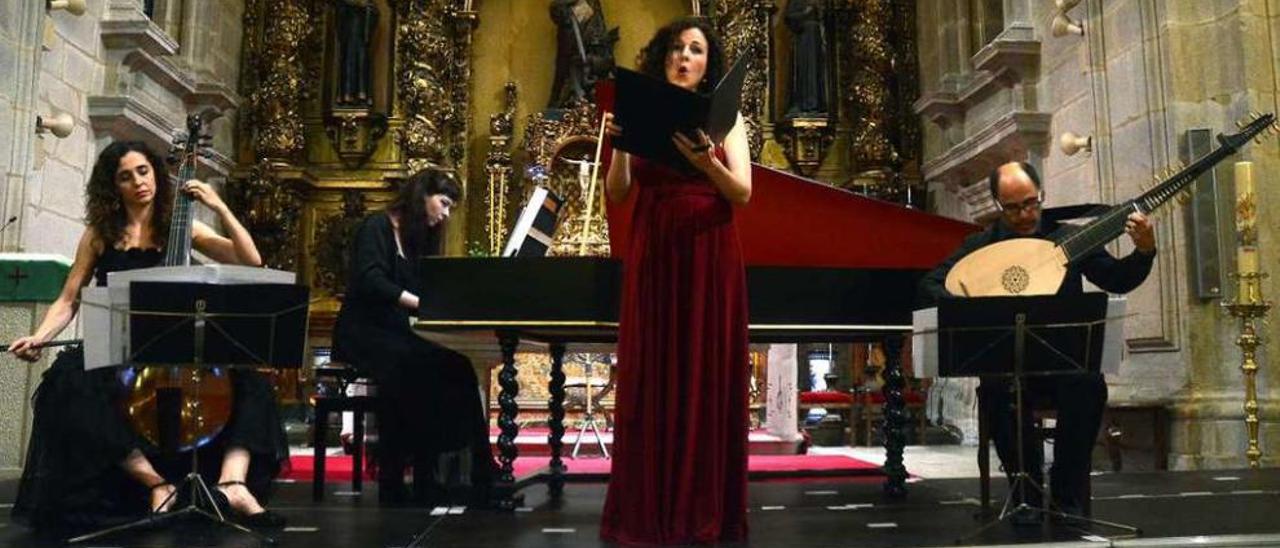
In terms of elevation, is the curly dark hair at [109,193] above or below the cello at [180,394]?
above

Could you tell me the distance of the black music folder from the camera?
9.69 feet

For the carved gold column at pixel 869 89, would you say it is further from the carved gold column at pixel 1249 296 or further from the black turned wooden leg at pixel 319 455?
the black turned wooden leg at pixel 319 455

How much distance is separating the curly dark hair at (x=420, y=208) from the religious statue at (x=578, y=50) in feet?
22.6

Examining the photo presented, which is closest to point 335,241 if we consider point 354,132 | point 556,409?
point 354,132

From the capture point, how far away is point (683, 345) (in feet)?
10.6

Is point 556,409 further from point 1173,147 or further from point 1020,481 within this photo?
point 1173,147

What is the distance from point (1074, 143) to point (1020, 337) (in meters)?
5.03

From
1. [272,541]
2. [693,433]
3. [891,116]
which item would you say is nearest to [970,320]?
[693,433]

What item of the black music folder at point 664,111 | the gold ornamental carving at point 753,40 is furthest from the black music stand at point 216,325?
the gold ornamental carving at point 753,40

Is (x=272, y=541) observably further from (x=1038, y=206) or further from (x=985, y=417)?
(x=1038, y=206)

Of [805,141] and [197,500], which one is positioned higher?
[805,141]

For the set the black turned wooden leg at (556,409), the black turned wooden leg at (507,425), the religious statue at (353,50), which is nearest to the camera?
the black turned wooden leg at (507,425)

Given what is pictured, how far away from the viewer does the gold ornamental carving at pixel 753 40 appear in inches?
459

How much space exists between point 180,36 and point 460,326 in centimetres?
782
